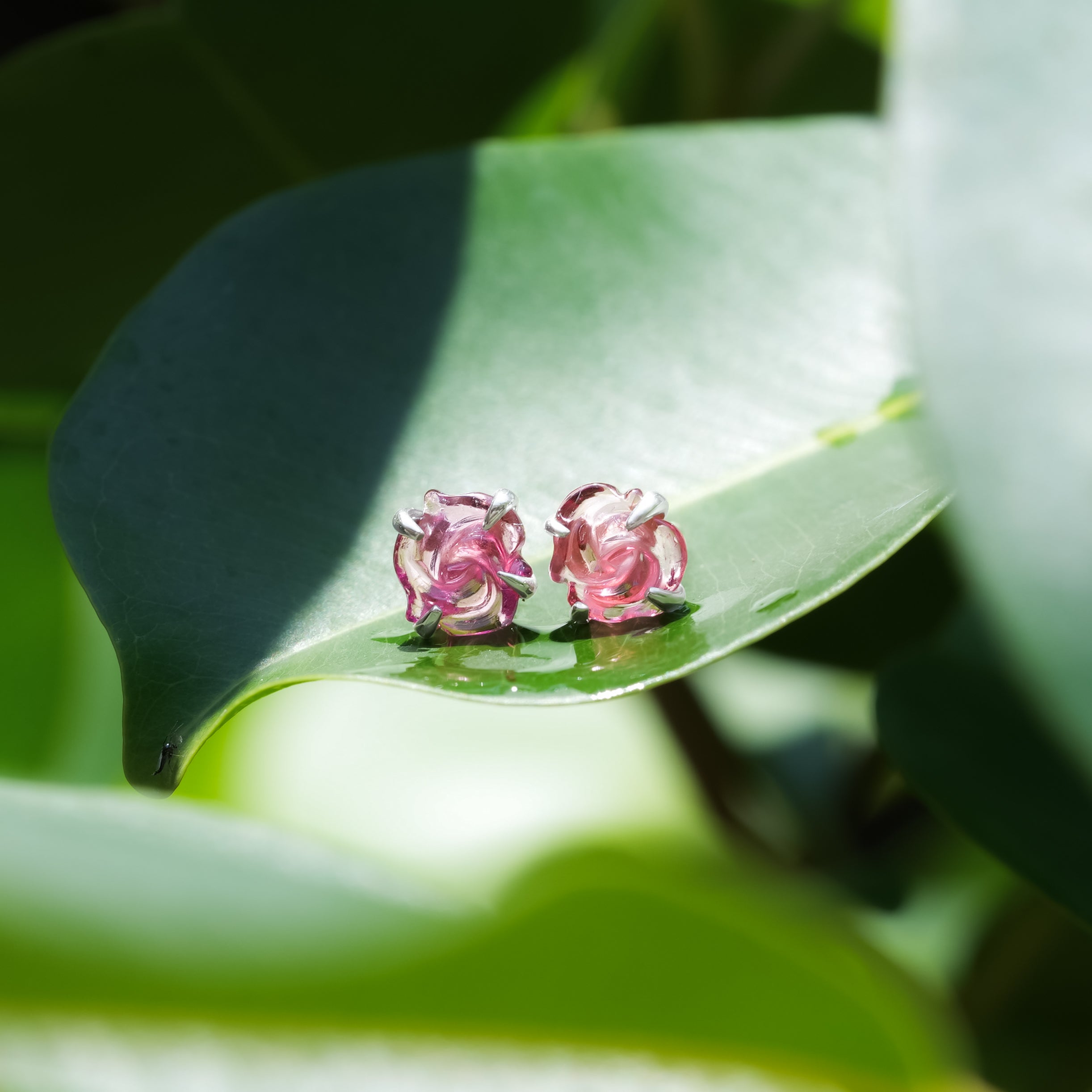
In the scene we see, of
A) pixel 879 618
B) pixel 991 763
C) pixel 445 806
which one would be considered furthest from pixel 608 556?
pixel 445 806

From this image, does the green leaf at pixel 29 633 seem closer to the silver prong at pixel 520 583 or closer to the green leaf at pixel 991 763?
the silver prong at pixel 520 583

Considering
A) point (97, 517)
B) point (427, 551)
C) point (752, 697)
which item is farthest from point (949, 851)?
point (97, 517)

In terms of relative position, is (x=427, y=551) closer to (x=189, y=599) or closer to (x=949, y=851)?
(x=189, y=599)

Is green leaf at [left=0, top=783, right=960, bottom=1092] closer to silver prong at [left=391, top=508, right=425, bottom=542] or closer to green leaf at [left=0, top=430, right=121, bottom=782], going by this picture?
silver prong at [left=391, top=508, right=425, bottom=542]

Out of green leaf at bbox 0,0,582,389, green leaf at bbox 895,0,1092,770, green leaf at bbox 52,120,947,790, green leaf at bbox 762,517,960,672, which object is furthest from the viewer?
green leaf at bbox 762,517,960,672

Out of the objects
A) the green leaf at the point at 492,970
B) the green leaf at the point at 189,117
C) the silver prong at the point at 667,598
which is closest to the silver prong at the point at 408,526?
the silver prong at the point at 667,598

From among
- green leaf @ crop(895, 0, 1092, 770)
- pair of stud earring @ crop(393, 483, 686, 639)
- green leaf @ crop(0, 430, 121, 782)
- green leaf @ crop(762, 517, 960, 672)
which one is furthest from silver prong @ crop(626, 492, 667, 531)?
green leaf @ crop(0, 430, 121, 782)
